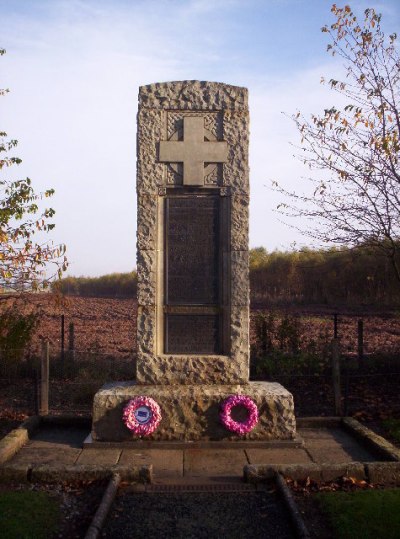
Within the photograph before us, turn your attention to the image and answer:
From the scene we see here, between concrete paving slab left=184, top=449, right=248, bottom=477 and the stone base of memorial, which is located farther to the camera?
the stone base of memorial

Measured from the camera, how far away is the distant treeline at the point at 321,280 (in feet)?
61.4

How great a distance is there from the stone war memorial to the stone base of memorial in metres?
0.18

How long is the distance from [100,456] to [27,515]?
1.50m

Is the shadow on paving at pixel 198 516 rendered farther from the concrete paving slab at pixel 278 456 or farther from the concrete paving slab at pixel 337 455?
the concrete paving slab at pixel 337 455

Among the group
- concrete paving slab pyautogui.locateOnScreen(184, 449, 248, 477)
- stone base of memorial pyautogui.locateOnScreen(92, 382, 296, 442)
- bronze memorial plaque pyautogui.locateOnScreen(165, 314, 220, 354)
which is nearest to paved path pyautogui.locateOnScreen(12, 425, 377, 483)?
concrete paving slab pyautogui.locateOnScreen(184, 449, 248, 477)

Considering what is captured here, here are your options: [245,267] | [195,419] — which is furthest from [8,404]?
[245,267]

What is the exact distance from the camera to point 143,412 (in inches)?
241

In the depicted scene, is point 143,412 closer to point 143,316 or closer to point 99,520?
point 143,316

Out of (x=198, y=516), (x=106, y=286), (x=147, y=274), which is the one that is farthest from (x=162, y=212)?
(x=106, y=286)

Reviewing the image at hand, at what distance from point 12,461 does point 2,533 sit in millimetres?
1662

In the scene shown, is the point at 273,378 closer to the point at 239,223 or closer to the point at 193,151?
the point at 239,223

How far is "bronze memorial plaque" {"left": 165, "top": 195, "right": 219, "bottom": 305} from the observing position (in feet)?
21.7

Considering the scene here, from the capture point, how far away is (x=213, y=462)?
5.70 metres

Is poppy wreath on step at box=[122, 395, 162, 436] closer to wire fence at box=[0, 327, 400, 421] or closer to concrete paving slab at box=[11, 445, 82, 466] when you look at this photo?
concrete paving slab at box=[11, 445, 82, 466]
